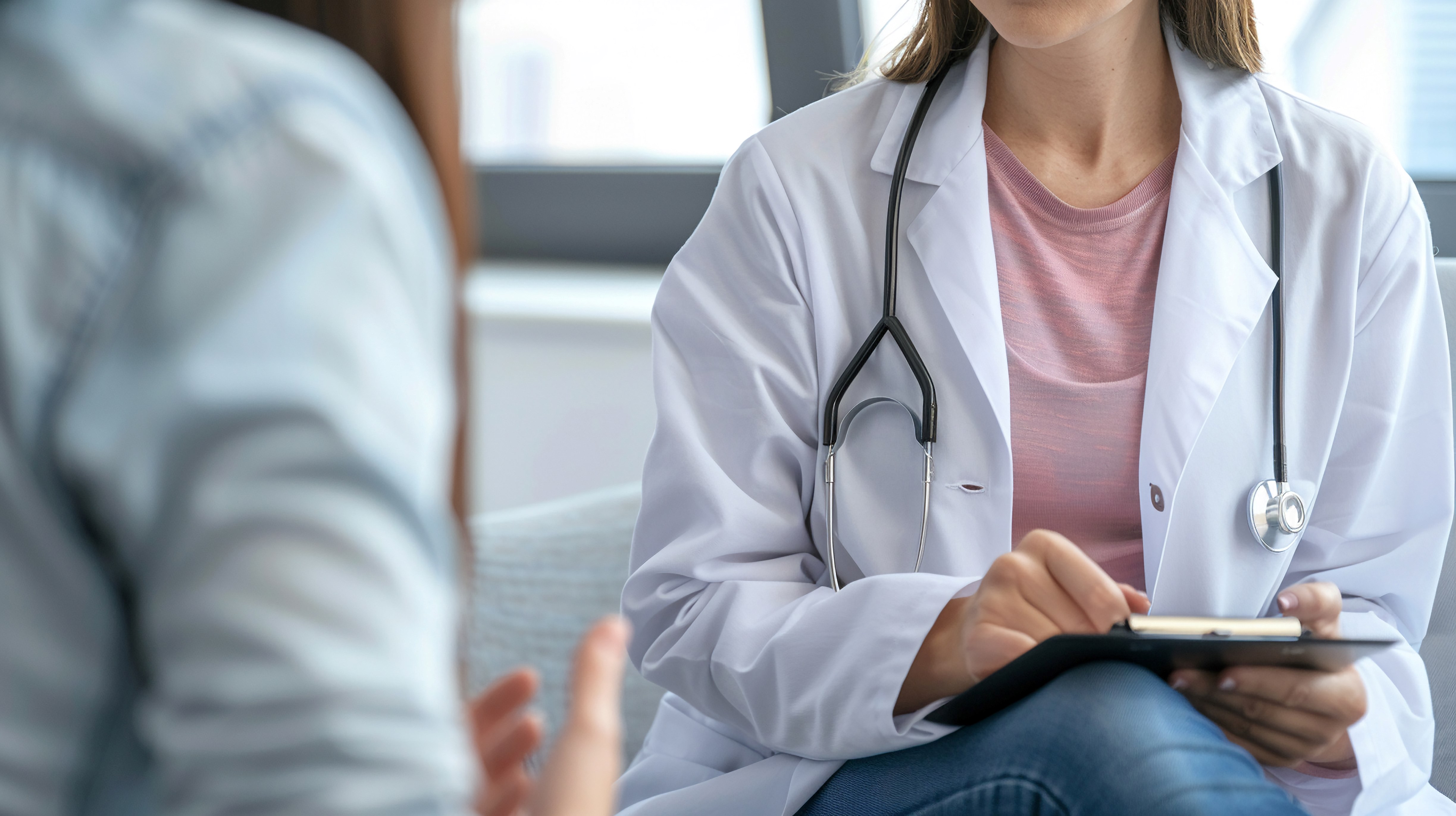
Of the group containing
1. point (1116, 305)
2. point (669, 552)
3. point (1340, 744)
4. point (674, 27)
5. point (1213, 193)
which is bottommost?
point (1340, 744)

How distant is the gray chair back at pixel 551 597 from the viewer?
4.40 feet

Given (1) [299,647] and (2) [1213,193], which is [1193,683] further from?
(1) [299,647]

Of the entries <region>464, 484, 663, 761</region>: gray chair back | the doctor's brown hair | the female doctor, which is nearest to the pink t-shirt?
the female doctor

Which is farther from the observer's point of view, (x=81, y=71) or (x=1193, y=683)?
(x=1193, y=683)

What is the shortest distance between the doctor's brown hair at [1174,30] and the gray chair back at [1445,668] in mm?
299

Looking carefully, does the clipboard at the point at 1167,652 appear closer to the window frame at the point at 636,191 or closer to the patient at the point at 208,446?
the patient at the point at 208,446

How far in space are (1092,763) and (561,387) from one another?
1296 mm

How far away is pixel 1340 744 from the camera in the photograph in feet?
3.00

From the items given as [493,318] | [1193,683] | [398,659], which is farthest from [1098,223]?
[493,318]

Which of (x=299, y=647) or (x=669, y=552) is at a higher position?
(x=299, y=647)

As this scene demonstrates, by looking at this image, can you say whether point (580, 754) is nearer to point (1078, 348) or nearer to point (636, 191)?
point (1078, 348)

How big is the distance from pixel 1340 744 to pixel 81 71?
0.96 m

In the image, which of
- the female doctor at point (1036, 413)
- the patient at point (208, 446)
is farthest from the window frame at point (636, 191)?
the patient at point (208, 446)

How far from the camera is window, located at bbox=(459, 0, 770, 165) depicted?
197 centimetres
